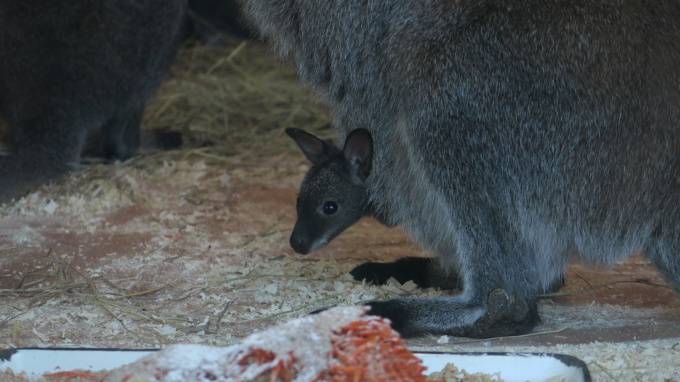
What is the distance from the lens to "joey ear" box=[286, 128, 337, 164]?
150 inches

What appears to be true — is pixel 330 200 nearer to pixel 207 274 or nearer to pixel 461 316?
pixel 207 274

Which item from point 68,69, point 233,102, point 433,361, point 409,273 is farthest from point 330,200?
point 233,102

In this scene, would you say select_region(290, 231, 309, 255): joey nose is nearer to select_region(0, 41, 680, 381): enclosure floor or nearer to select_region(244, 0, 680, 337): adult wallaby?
select_region(0, 41, 680, 381): enclosure floor

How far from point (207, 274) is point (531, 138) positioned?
51.0 inches

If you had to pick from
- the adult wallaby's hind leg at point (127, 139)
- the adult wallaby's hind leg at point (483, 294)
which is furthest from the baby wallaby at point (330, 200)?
the adult wallaby's hind leg at point (127, 139)

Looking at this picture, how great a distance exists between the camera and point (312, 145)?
12.6 ft

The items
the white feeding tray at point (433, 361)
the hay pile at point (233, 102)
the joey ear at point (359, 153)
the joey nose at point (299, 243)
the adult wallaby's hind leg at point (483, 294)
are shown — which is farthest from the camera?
the hay pile at point (233, 102)

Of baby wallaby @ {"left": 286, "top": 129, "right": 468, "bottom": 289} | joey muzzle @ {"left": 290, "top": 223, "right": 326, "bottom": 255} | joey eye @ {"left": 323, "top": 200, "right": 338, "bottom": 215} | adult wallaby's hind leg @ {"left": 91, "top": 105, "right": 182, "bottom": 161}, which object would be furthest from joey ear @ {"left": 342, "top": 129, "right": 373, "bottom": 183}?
adult wallaby's hind leg @ {"left": 91, "top": 105, "right": 182, "bottom": 161}

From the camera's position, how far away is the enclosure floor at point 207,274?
10.6 ft

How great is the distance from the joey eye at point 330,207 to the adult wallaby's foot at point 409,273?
22 centimetres

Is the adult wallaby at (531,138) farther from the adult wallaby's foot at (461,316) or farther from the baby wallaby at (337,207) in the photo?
the baby wallaby at (337,207)

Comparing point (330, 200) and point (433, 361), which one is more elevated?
point (330, 200)

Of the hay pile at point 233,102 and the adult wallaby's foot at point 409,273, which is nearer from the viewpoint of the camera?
the adult wallaby's foot at point 409,273

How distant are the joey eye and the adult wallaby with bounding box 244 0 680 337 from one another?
489 mm
